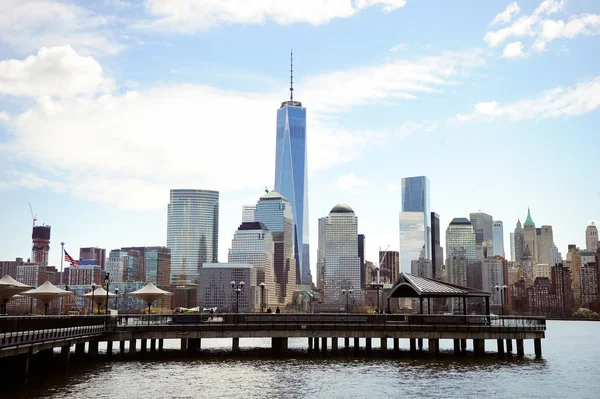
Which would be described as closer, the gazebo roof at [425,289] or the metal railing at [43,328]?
the metal railing at [43,328]

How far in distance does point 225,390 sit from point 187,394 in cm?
308

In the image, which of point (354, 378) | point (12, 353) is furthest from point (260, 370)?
point (12, 353)

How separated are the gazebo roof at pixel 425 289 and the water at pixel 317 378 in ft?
21.2

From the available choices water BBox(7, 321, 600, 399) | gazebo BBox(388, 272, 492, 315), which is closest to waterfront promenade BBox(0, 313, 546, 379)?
water BBox(7, 321, 600, 399)

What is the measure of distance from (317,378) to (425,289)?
22.5 meters

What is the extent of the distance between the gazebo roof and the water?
6.48 meters

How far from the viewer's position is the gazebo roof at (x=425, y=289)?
2889 inches

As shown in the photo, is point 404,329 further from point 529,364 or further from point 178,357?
point 178,357

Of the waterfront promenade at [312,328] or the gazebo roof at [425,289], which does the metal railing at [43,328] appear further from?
the gazebo roof at [425,289]

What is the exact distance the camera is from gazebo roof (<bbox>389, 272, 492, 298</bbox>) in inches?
2889

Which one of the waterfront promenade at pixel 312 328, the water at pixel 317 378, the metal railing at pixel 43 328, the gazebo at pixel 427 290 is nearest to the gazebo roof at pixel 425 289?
the gazebo at pixel 427 290

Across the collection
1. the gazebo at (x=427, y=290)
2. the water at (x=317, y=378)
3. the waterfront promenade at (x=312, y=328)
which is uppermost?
the gazebo at (x=427, y=290)

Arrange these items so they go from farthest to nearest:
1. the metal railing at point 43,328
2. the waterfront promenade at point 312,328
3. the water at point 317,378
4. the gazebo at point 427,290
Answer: the gazebo at point 427,290 < the waterfront promenade at point 312,328 < the water at point 317,378 < the metal railing at point 43,328

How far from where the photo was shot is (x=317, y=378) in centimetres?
5569
